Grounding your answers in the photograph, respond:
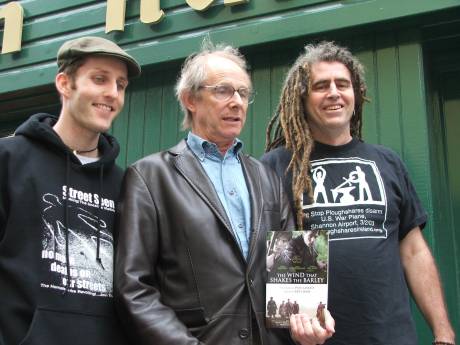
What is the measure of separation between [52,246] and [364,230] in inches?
52.1

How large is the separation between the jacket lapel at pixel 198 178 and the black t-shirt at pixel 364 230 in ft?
1.77

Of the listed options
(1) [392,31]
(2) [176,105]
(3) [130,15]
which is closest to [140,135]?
(2) [176,105]

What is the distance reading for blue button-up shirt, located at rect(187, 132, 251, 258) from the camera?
234cm

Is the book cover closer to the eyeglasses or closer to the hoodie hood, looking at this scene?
the eyeglasses

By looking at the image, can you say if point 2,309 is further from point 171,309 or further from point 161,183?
point 161,183

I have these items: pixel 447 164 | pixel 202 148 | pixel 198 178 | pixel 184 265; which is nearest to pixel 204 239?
pixel 184 265

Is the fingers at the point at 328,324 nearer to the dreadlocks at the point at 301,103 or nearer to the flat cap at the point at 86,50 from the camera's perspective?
the dreadlocks at the point at 301,103

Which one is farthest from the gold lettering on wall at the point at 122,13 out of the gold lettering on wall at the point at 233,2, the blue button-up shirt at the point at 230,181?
the blue button-up shirt at the point at 230,181

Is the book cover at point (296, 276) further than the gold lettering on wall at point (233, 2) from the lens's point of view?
No

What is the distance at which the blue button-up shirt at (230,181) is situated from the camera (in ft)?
7.69

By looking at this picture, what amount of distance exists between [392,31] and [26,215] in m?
2.66

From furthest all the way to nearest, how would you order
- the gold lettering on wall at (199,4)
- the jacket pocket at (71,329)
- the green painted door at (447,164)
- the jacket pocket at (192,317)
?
1. the gold lettering on wall at (199,4)
2. the green painted door at (447,164)
3. the jacket pocket at (192,317)
4. the jacket pocket at (71,329)

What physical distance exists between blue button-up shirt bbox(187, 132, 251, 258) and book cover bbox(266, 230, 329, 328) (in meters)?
→ 0.15

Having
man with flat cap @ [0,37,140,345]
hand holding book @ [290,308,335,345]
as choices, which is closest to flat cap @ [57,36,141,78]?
man with flat cap @ [0,37,140,345]
